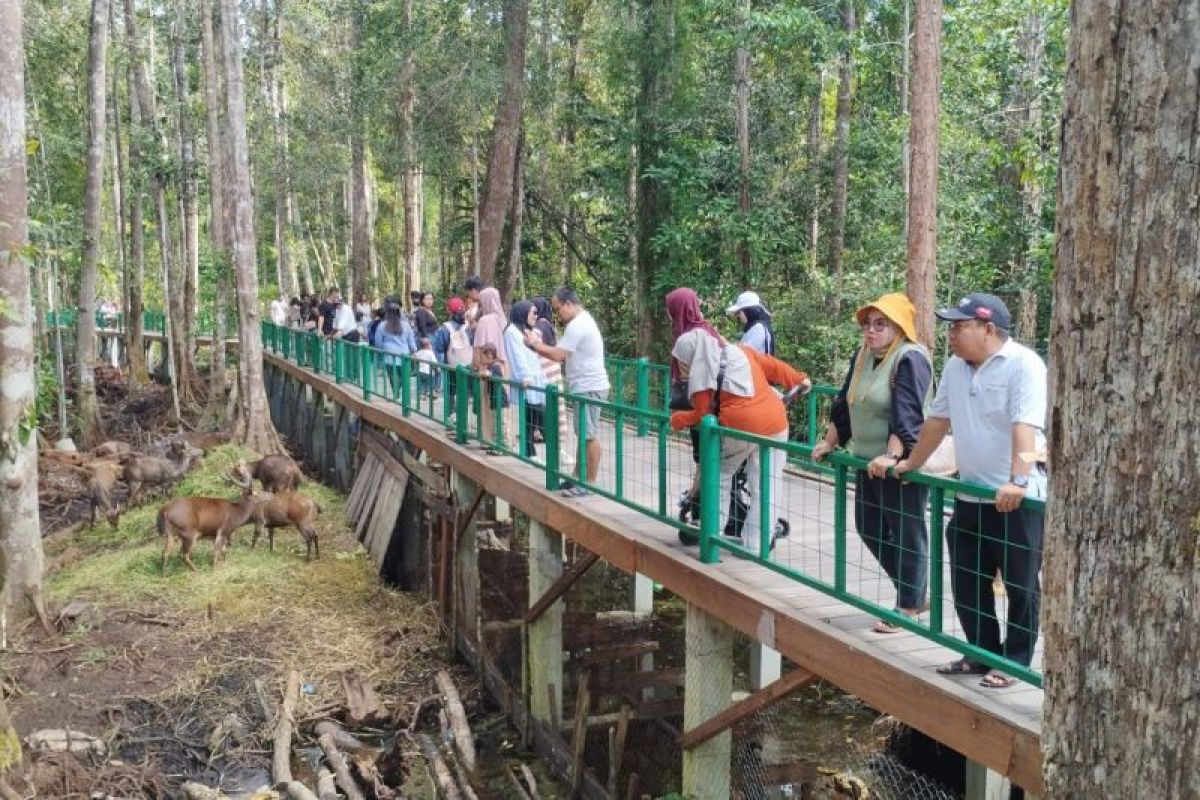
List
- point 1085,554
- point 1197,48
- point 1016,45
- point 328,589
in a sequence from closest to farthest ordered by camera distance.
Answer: point 1197,48
point 1085,554
point 328,589
point 1016,45

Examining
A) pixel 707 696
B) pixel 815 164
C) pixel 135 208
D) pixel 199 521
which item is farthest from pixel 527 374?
pixel 135 208

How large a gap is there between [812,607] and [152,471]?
12296 mm

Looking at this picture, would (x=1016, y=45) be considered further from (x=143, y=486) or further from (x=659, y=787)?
(x=143, y=486)

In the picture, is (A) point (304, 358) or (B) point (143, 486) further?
(A) point (304, 358)

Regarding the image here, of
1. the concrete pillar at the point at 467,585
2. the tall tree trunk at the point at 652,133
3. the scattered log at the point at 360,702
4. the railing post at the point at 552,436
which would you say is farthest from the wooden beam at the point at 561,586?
the tall tree trunk at the point at 652,133

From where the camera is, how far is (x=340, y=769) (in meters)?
8.20

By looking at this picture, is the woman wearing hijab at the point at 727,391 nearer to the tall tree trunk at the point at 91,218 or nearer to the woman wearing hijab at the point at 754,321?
the woman wearing hijab at the point at 754,321

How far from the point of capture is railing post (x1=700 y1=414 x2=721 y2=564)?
6008 millimetres

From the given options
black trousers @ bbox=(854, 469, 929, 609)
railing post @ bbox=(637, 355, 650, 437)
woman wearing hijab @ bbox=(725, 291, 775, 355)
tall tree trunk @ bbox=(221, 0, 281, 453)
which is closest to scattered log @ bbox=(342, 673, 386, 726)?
railing post @ bbox=(637, 355, 650, 437)

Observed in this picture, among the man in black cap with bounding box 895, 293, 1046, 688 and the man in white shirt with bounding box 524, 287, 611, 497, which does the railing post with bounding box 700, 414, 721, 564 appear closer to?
the man in black cap with bounding box 895, 293, 1046, 688

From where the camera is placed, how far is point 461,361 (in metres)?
13.4

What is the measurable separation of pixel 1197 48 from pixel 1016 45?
15.7 m

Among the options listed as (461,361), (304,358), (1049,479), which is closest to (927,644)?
(1049,479)

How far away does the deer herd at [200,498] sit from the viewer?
11992 mm
